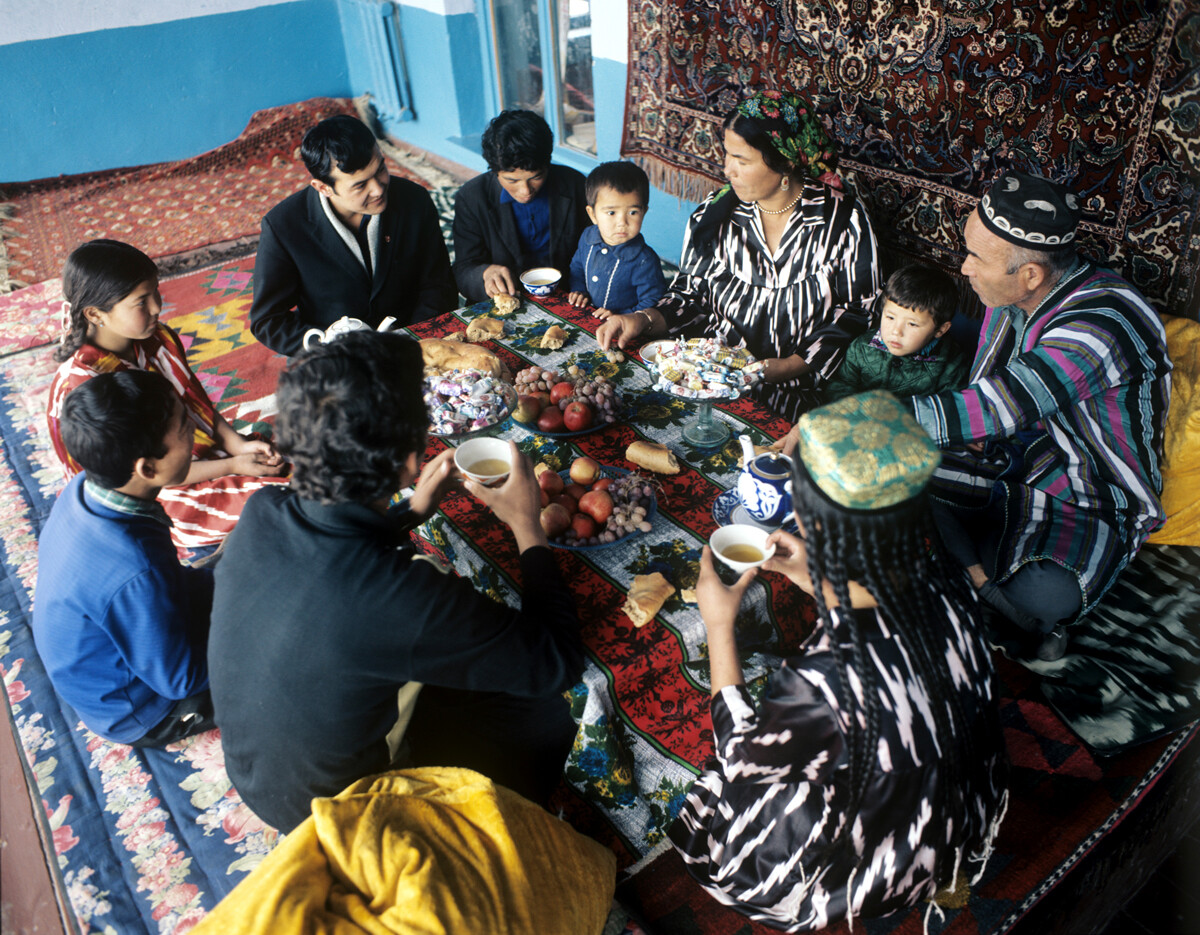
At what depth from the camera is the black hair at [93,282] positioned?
2.44 meters

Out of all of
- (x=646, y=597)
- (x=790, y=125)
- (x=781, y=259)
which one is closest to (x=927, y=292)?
(x=781, y=259)

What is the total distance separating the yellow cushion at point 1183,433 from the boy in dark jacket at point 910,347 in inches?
26.3

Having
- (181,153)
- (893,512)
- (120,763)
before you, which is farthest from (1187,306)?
(181,153)

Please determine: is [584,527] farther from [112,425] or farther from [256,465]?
[256,465]

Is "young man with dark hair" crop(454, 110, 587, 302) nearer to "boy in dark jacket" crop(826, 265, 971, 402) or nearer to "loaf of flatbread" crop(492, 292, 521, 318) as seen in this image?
"loaf of flatbread" crop(492, 292, 521, 318)

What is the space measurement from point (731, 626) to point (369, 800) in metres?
0.77

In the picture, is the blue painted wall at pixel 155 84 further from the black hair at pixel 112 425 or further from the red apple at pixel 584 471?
the red apple at pixel 584 471

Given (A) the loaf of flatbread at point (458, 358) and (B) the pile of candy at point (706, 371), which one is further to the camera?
(A) the loaf of flatbread at point (458, 358)

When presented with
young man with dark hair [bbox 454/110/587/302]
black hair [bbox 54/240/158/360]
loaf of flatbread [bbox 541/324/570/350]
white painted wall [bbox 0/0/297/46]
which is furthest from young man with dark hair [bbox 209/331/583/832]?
white painted wall [bbox 0/0/297/46]

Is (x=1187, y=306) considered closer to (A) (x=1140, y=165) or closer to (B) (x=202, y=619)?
(A) (x=1140, y=165)

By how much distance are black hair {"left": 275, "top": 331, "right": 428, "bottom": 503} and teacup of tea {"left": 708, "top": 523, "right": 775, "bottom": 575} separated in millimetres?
706

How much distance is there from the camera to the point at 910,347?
2873 mm

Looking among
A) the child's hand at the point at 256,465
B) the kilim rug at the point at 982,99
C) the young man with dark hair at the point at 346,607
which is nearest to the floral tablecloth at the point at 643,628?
the young man with dark hair at the point at 346,607

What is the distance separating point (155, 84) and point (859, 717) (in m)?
8.75
